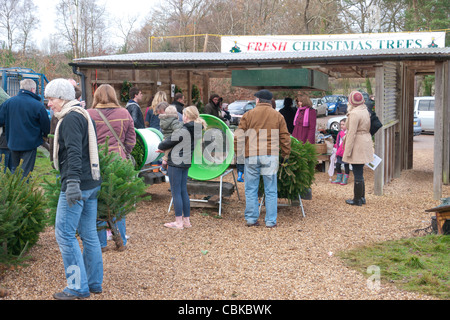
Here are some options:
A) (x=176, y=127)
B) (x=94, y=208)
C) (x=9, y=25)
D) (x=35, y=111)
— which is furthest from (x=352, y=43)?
(x=9, y=25)

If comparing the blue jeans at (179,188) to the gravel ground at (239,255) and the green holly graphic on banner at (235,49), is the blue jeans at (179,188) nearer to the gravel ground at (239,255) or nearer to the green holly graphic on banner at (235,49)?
the gravel ground at (239,255)

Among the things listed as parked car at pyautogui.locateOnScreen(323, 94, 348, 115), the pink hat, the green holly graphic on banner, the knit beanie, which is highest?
the green holly graphic on banner

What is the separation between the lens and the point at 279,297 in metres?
4.35

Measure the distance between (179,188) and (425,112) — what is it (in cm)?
2043

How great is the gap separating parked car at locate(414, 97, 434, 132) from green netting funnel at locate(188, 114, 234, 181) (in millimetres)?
18762

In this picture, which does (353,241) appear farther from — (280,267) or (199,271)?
(199,271)

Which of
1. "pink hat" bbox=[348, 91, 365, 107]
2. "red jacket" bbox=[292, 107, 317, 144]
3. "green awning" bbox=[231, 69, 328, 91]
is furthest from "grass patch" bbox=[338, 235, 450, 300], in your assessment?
"red jacket" bbox=[292, 107, 317, 144]

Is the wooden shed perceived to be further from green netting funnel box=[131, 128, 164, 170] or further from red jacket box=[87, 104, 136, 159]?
red jacket box=[87, 104, 136, 159]

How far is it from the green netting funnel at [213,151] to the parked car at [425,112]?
61.6ft

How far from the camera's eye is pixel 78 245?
393 cm

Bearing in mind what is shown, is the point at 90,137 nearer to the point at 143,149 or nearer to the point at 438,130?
the point at 143,149

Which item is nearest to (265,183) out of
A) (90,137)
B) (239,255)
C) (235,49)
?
(239,255)

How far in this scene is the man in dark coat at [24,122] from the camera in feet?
23.0

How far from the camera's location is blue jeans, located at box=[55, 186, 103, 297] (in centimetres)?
381
